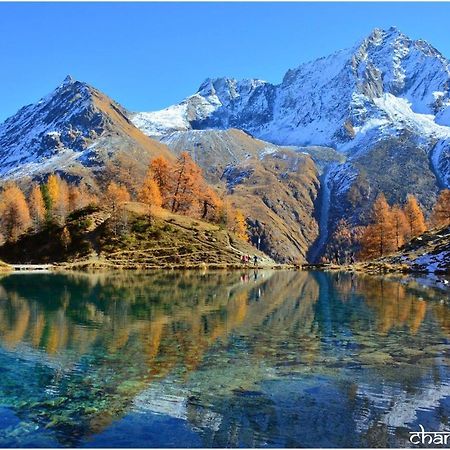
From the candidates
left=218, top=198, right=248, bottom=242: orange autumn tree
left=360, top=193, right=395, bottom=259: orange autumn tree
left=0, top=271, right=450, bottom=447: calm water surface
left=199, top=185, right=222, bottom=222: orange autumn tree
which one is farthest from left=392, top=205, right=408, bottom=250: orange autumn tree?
left=0, top=271, right=450, bottom=447: calm water surface

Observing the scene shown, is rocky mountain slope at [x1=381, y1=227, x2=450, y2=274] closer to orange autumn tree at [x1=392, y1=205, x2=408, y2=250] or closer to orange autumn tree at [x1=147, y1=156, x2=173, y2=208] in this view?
orange autumn tree at [x1=392, y1=205, x2=408, y2=250]

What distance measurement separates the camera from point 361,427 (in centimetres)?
1592

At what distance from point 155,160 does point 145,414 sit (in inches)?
5039

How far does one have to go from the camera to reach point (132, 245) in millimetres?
112250

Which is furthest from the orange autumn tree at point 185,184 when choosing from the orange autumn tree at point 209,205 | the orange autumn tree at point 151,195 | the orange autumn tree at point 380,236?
the orange autumn tree at point 380,236

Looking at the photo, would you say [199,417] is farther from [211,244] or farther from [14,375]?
[211,244]

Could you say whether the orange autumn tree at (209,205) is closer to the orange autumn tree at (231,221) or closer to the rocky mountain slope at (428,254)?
the orange autumn tree at (231,221)

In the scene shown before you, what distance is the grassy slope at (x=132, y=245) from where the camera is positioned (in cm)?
10850

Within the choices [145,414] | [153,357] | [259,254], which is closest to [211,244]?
[259,254]

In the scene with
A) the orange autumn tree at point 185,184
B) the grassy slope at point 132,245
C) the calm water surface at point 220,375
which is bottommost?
the calm water surface at point 220,375

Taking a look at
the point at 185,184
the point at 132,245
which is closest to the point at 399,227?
the point at 185,184

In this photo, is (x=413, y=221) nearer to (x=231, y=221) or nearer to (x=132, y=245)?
(x=231, y=221)

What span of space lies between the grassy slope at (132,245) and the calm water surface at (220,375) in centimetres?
6454

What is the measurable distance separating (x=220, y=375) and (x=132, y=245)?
9266cm
